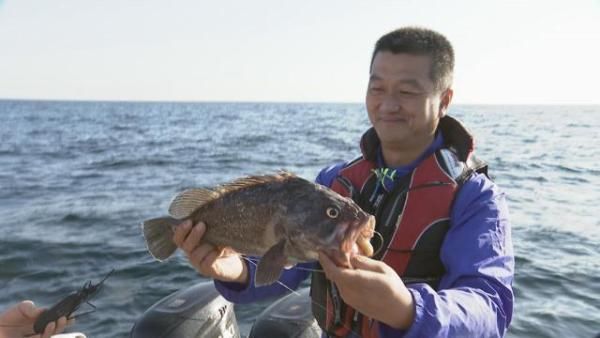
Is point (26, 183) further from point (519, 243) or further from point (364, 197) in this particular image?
point (364, 197)

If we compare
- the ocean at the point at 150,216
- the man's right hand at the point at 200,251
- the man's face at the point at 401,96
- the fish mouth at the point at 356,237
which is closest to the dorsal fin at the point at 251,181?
the man's right hand at the point at 200,251

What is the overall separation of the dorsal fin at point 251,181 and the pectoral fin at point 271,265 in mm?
485

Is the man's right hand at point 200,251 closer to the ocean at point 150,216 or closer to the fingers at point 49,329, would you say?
the fingers at point 49,329

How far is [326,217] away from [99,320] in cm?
649

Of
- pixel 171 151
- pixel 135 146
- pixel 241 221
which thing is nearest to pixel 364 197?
pixel 241 221

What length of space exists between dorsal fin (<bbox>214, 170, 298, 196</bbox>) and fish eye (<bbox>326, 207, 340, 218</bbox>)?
1.45 ft

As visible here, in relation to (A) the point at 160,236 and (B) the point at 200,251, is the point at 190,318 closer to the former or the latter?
(A) the point at 160,236

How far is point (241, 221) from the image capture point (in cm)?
371

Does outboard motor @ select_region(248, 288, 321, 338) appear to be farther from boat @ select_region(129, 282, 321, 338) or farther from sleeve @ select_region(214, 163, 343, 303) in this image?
sleeve @ select_region(214, 163, 343, 303)

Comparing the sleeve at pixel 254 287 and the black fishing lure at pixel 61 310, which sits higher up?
the sleeve at pixel 254 287

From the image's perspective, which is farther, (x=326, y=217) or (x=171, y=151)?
(x=171, y=151)

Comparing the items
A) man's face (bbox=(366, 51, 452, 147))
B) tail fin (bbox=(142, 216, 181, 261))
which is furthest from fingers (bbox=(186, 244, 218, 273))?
man's face (bbox=(366, 51, 452, 147))

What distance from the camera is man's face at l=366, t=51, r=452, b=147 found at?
381 cm

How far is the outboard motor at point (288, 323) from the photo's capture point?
18.2 feet
